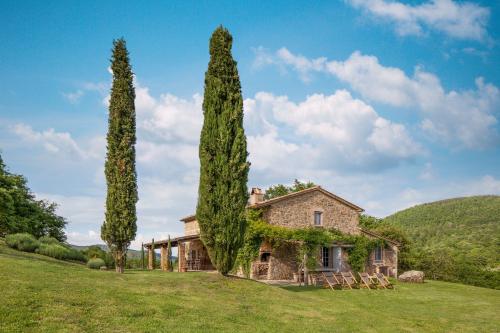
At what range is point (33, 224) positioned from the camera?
103 ft

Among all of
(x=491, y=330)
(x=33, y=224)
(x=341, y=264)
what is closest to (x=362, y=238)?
(x=341, y=264)

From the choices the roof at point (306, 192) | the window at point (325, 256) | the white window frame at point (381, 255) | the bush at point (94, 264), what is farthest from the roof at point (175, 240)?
the white window frame at point (381, 255)

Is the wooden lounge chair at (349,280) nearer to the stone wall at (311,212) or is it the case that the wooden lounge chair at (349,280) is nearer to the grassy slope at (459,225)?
the stone wall at (311,212)

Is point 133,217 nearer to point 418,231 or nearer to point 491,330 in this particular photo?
point 491,330

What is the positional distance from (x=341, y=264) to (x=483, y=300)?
9.28m

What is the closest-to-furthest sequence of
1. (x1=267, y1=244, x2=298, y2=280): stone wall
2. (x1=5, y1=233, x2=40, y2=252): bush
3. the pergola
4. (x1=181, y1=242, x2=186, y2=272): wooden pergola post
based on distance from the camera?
(x1=5, y1=233, x2=40, y2=252): bush
(x1=267, y1=244, x2=298, y2=280): stone wall
(x1=181, y1=242, x2=186, y2=272): wooden pergola post
the pergola

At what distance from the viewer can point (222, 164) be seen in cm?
1861

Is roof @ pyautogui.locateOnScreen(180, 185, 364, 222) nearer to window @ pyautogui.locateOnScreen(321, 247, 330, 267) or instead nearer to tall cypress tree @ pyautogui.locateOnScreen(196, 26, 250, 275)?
window @ pyautogui.locateOnScreen(321, 247, 330, 267)

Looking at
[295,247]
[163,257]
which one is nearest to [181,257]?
[163,257]

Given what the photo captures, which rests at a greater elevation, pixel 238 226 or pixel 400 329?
pixel 238 226

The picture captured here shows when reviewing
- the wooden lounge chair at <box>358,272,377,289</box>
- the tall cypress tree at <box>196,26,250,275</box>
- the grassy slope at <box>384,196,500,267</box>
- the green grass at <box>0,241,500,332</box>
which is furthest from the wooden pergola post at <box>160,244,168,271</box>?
the grassy slope at <box>384,196,500,267</box>

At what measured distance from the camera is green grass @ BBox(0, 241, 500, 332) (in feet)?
34.5

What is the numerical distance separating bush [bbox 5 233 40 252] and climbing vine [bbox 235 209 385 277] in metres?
11.2

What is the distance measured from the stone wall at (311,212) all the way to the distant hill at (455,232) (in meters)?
7.91
